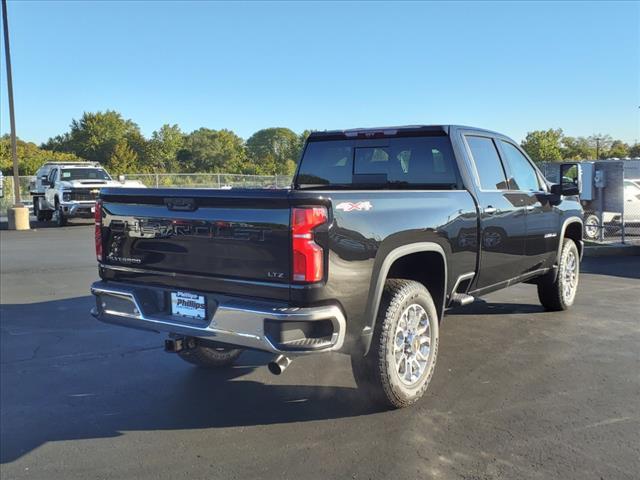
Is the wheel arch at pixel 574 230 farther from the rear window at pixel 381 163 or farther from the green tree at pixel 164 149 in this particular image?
the green tree at pixel 164 149

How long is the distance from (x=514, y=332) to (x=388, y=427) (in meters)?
2.79

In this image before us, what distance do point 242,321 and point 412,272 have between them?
1598 mm

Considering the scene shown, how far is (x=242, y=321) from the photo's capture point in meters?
3.48

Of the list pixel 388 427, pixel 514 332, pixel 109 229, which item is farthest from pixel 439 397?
pixel 109 229

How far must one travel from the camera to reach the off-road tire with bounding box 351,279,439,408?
3898mm

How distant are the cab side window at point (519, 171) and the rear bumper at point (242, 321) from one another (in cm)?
310

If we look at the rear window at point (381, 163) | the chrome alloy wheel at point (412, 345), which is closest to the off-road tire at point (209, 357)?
the chrome alloy wheel at point (412, 345)

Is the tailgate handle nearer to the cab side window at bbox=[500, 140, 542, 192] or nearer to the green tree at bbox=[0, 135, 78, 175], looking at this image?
the cab side window at bbox=[500, 140, 542, 192]

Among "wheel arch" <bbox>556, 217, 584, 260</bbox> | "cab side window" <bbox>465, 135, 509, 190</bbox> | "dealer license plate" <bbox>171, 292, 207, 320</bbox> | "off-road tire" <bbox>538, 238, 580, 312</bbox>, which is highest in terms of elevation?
"cab side window" <bbox>465, 135, 509, 190</bbox>

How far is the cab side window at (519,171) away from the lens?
19.2 feet

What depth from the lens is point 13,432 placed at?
3.90 metres

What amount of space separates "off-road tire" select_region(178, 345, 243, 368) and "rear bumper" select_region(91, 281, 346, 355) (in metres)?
1.02

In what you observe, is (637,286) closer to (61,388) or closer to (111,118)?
(61,388)

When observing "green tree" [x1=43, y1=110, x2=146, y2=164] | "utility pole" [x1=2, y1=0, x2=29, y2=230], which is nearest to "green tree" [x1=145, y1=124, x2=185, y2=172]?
"green tree" [x1=43, y1=110, x2=146, y2=164]
